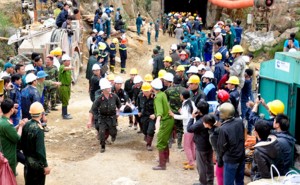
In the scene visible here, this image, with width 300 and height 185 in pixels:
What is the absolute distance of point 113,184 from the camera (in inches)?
339

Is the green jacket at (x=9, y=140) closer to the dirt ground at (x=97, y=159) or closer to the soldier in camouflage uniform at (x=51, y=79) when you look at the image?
the dirt ground at (x=97, y=159)

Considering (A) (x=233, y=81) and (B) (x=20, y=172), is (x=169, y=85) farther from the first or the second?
(B) (x=20, y=172)

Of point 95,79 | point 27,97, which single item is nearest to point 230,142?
point 27,97

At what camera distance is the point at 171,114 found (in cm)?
894

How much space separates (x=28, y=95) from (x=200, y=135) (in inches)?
160

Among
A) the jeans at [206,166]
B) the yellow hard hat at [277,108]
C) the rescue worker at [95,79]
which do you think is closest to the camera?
the yellow hard hat at [277,108]

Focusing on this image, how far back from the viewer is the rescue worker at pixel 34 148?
700 centimetres

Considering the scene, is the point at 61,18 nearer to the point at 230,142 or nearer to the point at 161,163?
the point at 161,163

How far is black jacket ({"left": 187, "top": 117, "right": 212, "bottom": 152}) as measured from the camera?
786 centimetres

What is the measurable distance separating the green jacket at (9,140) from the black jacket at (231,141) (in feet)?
9.70

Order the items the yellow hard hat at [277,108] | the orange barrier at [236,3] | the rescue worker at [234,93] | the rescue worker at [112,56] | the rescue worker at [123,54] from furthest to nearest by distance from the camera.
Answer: the orange barrier at [236,3] → the rescue worker at [123,54] → the rescue worker at [112,56] → the rescue worker at [234,93] → the yellow hard hat at [277,108]

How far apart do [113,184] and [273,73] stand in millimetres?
3425

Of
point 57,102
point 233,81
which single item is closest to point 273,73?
point 233,81

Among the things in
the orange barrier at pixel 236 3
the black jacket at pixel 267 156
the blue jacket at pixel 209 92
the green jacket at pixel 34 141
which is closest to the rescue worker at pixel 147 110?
the blue jacket at pixel 209 92
